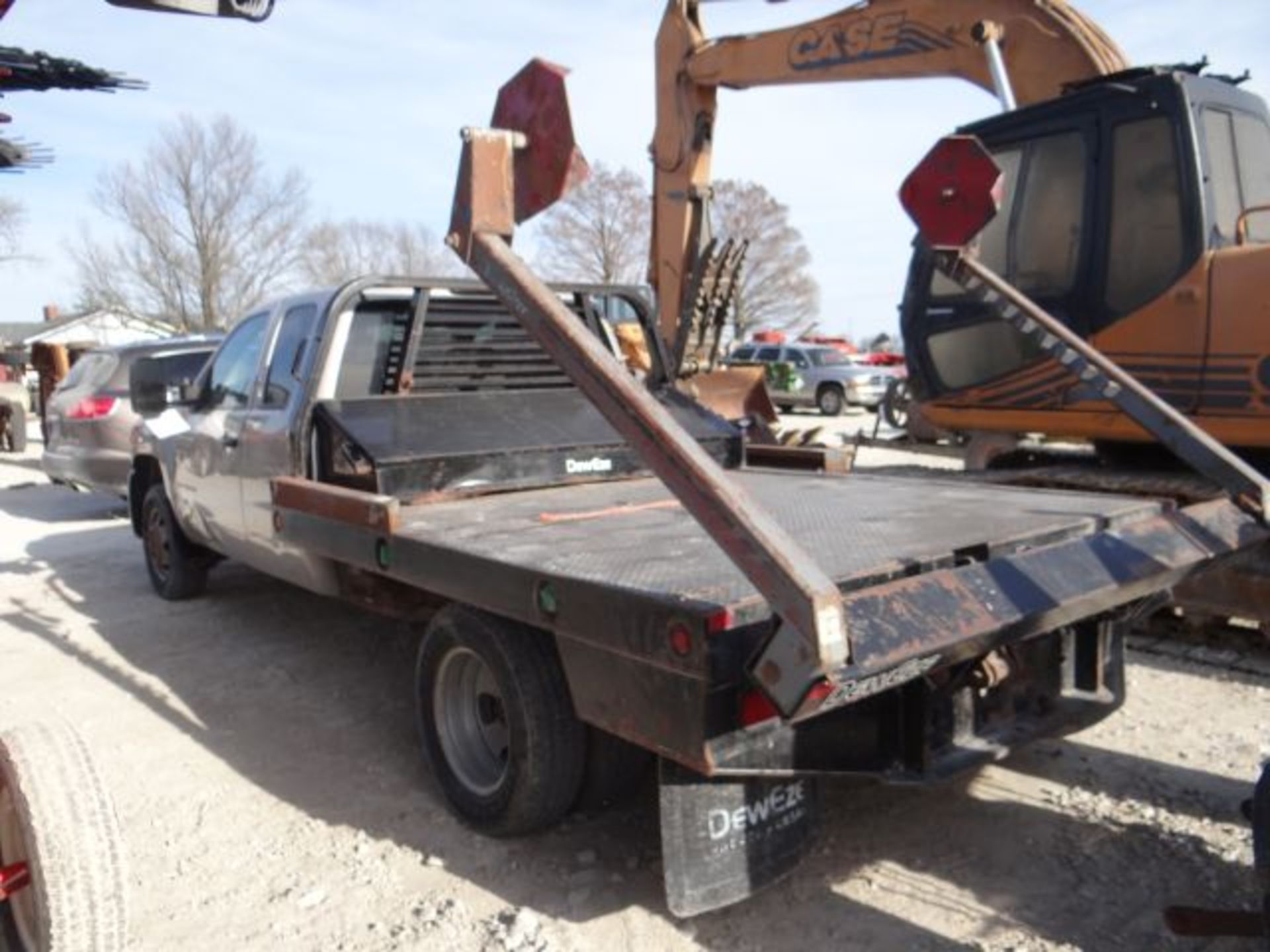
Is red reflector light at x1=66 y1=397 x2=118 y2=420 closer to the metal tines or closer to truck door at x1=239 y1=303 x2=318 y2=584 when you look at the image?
truck door at x1=239 y1=303 x2=318 y2=584

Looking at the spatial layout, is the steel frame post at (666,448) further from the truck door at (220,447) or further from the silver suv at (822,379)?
the silver suv at (822,379)

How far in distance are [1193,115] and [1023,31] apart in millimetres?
2081

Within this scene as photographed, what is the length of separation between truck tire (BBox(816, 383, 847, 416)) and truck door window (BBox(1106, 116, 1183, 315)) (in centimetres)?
2101

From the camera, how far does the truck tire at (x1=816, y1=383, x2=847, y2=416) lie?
26344 millimetres

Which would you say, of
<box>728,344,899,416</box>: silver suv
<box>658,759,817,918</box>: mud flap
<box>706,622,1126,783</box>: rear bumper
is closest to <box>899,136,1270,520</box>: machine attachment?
<box>706,622,1126,783</box>: rear bumper

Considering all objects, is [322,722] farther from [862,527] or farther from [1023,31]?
[1023,31]

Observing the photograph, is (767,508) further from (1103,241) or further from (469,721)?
(1103,241)

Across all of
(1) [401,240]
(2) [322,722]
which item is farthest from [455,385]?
(1) [401,240]

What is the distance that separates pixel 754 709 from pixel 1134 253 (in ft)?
13.3

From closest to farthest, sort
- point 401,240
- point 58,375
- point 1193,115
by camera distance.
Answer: point 1193,115
point 58,375
point 401,240

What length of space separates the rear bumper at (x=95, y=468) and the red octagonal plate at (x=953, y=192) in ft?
26.3

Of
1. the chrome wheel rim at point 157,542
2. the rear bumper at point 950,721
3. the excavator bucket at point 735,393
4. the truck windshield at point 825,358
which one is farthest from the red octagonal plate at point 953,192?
the truck windshield at point 825,358

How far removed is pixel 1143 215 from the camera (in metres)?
5.38

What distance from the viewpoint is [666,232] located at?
392 inches
